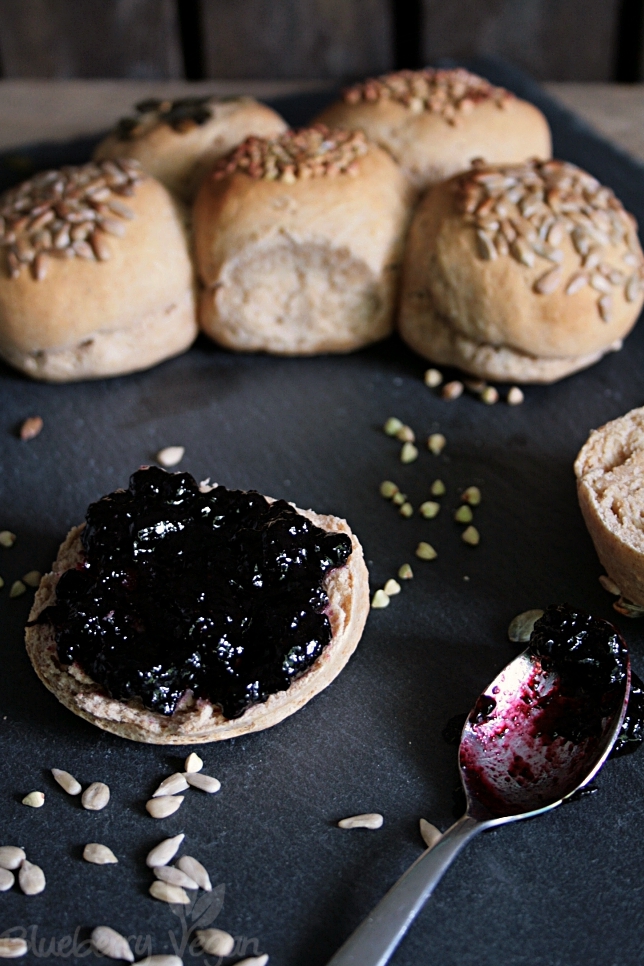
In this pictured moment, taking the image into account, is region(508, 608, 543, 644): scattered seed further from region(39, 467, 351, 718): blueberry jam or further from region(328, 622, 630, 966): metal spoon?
region(39, 467, 351, 718): blueberry jam

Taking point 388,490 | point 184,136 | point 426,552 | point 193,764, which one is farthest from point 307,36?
point 193,764

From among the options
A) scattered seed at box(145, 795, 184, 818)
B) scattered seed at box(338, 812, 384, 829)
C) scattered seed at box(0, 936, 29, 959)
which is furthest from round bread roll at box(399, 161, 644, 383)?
scattered seed at box(0, 936, 29, 959)

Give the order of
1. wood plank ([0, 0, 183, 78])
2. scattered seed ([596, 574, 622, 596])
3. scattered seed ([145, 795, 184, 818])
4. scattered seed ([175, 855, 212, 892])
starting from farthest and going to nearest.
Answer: wood plank ([0, 0, 183, 78]) < scattered seed ([596, 574, 622, 596]) < scattered seed ([145, 795, 184, 818]) < scattered seed ([175, 855, 212, 892])

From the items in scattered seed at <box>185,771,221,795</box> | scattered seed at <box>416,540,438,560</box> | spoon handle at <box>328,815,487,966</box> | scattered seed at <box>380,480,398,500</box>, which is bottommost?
scattered seed at <box>185,771,221,795</box>

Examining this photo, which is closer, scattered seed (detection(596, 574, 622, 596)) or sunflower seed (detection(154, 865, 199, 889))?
sunflower seed (detection(154, 865, 199, 889))

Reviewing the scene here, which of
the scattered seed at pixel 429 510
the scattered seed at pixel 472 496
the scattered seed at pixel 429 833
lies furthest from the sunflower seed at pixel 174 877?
the scattered seed at pixel 472 496

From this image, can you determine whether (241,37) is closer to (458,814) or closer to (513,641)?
(513,641)

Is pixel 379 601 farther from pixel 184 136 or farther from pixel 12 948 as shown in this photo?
pixel 184 136

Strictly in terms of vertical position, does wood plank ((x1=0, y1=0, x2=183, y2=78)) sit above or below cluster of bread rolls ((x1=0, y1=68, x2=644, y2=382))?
above
